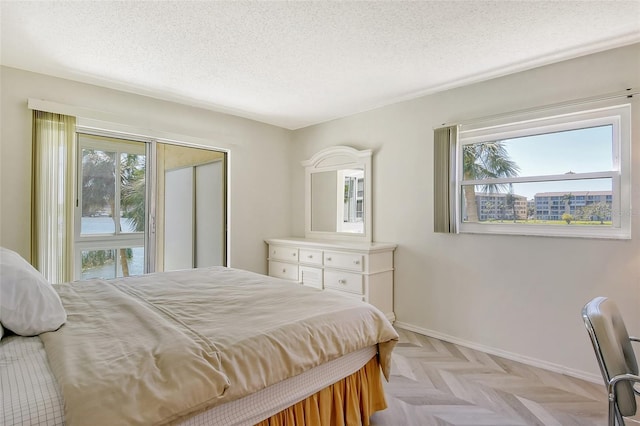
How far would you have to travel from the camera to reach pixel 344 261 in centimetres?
349

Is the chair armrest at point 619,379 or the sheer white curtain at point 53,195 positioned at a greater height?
the sheer white curtain at point 53,195

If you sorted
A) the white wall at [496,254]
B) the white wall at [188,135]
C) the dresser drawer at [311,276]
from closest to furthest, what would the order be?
the white wall at [496,254], the white wall at [188,135], the dresser drawer at [311,276]

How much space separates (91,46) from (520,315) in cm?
400

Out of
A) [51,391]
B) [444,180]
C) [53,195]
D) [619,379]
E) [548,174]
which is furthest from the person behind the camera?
Answer: [444,180]

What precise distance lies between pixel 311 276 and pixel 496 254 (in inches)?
78.7

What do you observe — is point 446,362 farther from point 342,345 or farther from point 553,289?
point 342,345

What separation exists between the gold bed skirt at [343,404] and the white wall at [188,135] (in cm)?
267

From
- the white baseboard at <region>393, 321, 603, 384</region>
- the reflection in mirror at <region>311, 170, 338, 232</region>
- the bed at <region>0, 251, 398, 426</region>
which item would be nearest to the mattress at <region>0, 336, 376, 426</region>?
the bed at <region>0, 251, 398, 426</region>

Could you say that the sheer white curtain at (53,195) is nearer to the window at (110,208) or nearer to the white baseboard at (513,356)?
the window at (110,208)

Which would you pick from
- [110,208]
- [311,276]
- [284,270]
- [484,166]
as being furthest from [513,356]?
[110,208]

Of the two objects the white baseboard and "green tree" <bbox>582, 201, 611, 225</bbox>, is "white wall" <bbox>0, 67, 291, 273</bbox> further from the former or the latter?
"green tree" <bbox>582, 201, 611, 225</bbox>

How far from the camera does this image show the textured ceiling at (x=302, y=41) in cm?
193

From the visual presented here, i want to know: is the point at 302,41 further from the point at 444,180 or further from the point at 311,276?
the point at 311,276

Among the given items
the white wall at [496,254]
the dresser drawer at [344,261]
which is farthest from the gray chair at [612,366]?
the dresser drawer at [344,261]
